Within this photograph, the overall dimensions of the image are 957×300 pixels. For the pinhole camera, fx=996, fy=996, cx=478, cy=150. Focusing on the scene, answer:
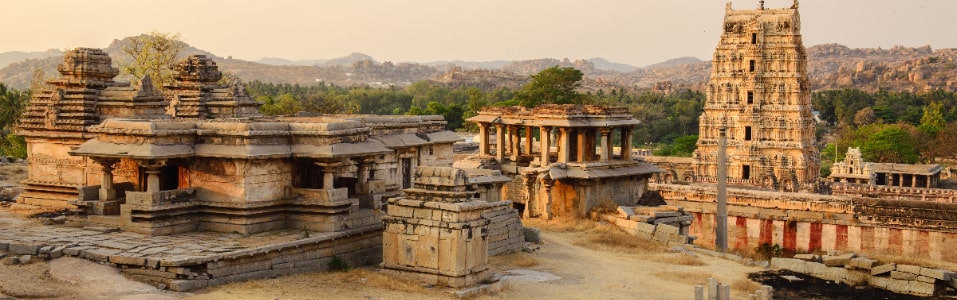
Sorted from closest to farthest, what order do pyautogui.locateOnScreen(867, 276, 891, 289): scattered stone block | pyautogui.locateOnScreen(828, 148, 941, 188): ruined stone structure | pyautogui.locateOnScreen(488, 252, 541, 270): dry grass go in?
pyautogui.locateOnScreen(488, 252, 541, 270): dry grass → pyautogui.locateOnScreen(867, 276, 891, 289): scattered stone block → pyautogui.locateOnScreen(828, 148, 941, 188): ruined stone structure

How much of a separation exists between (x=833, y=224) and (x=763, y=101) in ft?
53.3

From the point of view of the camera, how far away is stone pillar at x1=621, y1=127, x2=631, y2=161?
86.4 ft

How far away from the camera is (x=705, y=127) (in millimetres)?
46094

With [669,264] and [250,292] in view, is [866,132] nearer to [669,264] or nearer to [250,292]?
[669,264]

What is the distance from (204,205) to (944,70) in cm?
15688

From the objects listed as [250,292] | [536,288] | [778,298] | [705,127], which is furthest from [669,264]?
[705,127]

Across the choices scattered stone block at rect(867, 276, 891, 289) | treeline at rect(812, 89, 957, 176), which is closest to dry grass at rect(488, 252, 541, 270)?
scattered stone block at rect(867, 276, 891, 289)

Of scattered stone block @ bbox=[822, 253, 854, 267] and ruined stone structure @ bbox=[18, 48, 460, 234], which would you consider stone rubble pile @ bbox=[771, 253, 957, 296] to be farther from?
ruined stone structure @ bbox=[18, 48, 460, 234]

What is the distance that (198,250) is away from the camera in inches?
540

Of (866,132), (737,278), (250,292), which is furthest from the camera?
(866,132)

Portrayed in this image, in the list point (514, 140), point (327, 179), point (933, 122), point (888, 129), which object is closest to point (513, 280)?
point (327, 179)

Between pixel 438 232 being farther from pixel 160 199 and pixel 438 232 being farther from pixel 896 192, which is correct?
pixel 896 192

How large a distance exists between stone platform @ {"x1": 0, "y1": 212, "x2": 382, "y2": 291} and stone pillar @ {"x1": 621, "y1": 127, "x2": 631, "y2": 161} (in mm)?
11677

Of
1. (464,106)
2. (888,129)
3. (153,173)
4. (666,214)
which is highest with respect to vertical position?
(464,106)
